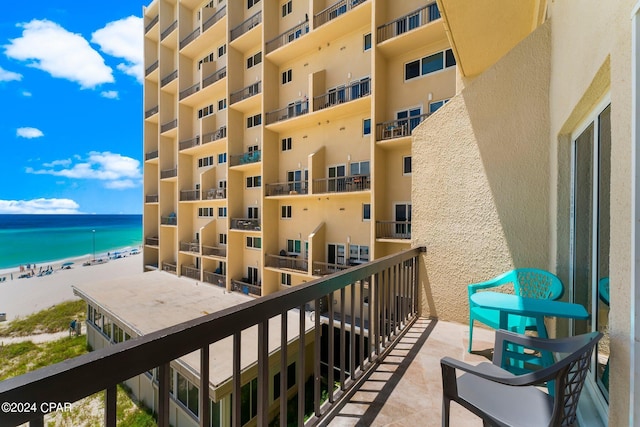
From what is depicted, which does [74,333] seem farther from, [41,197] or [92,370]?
[41,197]

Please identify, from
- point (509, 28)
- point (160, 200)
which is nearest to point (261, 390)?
point (509, 28)

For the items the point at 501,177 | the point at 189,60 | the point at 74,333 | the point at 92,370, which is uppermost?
the point at 189,60

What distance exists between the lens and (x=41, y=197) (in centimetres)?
7462

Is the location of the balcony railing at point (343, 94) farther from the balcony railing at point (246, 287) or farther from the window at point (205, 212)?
the window at point (205, 212)

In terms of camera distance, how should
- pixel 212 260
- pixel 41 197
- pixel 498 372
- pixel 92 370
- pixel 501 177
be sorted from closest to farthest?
pixel 92 370
pixel 498 372
pixel 501 177
pixel 212 260
pixel 41 197

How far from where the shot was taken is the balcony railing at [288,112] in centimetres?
1117

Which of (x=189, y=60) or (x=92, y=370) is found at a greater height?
(x=189, y=60)

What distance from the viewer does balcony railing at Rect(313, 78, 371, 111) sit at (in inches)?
385

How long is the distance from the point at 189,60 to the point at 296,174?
10636 millimetres

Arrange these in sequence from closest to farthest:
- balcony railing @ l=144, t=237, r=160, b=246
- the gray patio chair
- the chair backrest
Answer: the gray patio chair, the chair backrest, balcony railing @ l=144, t=237, r=160, b=246

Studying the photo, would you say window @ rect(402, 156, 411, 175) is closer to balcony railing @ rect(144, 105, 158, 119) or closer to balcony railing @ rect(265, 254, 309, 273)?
balcony railing @ rect(265, 254, 309, 273)

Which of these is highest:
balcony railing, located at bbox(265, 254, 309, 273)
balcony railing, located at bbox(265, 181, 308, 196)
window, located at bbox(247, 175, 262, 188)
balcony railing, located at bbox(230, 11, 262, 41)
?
balcony railing, located at bbox(230, 11, 262, 41)

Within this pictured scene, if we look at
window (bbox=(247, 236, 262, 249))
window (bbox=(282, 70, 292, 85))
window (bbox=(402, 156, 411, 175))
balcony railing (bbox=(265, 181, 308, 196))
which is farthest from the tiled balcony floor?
window (bbox=(282, 70, 292, 85))

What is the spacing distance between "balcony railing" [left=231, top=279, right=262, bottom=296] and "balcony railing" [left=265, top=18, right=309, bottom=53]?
9965 millimetres
